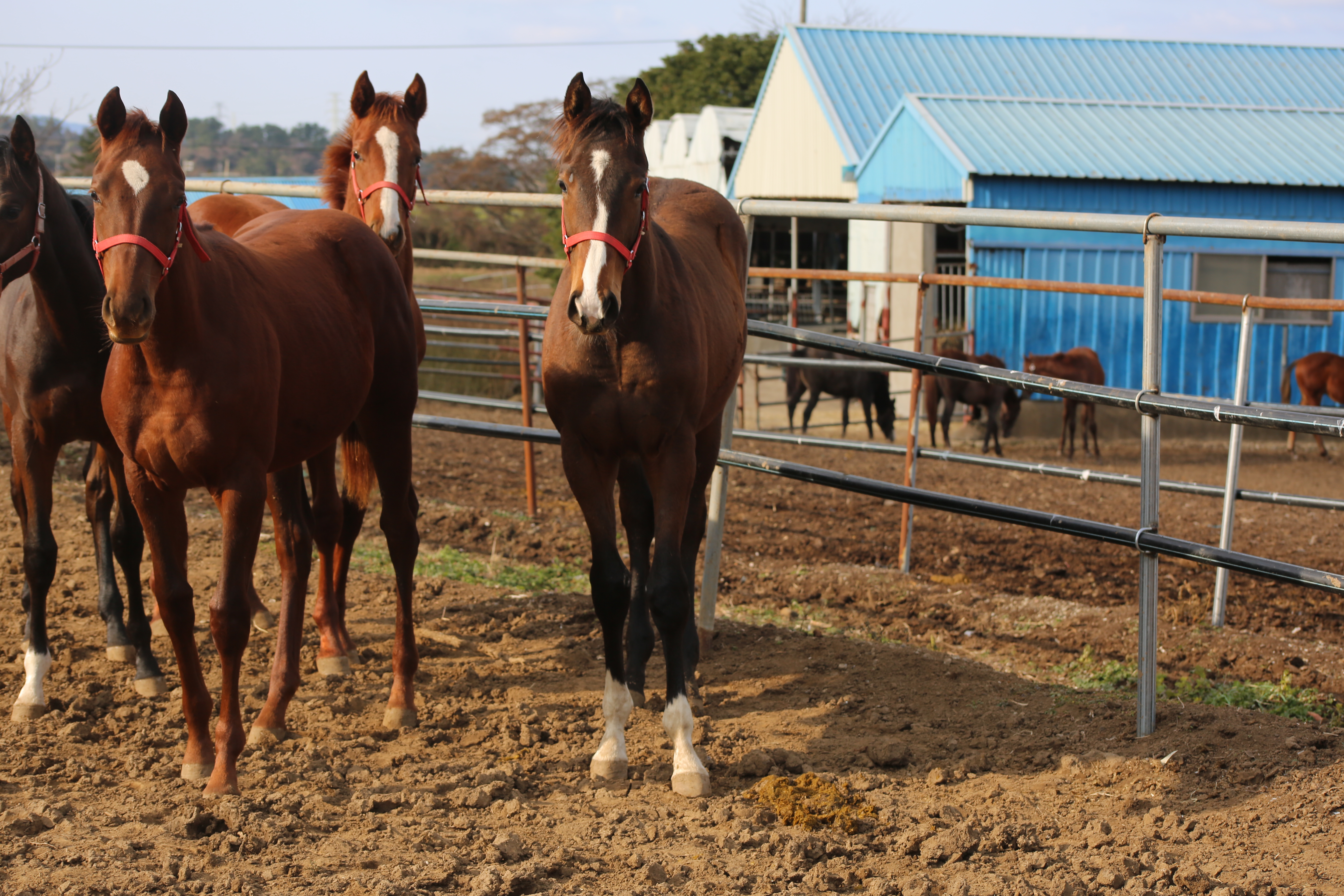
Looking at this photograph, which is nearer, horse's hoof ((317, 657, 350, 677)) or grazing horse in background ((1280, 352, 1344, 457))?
horse's hoof ((317, 657, 350, 677))

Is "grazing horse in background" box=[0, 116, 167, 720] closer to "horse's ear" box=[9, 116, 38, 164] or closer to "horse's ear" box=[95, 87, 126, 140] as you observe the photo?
"horse's ear" box=[9, 116, 38, 164]

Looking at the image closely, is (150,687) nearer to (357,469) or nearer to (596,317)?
(357,469)

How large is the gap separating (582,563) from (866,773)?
10.5 ft

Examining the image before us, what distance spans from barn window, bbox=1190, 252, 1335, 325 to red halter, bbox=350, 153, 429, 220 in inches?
488

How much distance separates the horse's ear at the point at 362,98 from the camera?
4.87 m

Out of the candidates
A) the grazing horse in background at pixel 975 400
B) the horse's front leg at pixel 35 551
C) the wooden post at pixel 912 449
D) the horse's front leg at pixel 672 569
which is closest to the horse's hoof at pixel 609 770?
the horse's front leg at pixel 672 569

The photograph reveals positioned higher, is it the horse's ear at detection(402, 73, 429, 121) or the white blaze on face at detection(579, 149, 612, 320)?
the horse's ear at detection(402, 73, 429, 121)

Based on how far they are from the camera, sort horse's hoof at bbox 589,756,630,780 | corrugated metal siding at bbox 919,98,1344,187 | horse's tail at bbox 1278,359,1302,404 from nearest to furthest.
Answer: horse's hoof at bbox 589,756,630,780 → horse's tail at bbox 1278,359,1302,404 → corrugated metal siding at bbox 919,98,1344,187

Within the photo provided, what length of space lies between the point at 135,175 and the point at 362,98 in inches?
88.2

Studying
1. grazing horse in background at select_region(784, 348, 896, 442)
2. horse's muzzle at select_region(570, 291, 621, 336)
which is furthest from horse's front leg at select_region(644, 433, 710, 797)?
grazing horse in background at select_region(784, 348, 896, 442)

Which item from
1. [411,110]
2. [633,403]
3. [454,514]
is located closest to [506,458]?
[454,514]

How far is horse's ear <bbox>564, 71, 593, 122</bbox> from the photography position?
313cm

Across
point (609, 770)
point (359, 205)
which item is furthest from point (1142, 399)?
point (359, 205)

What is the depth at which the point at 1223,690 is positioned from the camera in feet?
13.4
